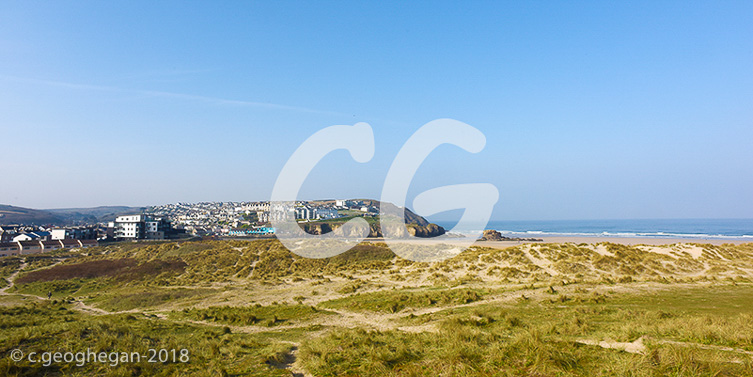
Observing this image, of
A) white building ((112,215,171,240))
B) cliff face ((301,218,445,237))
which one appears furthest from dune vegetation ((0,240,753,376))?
white building ((112,215,171,240))

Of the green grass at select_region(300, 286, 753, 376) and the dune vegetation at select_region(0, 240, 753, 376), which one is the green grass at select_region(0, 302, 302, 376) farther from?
the green grass at select_region(300, 286, 753, 376)

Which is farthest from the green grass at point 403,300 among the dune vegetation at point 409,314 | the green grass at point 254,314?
the green grass at point 254,314

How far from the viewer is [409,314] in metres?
18.1

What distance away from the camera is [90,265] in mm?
40875

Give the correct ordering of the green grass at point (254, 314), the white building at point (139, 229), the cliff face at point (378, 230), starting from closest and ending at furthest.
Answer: the green grass at point (254, 314) < the white building at point (139, 229) < the cliff face at point (378, 230)

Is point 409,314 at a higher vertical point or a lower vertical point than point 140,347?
lower

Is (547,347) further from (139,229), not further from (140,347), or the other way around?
(139,229)

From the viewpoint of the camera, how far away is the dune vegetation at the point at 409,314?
9203mm

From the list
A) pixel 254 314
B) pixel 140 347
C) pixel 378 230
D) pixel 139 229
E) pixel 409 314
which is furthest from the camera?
pixel 378 230

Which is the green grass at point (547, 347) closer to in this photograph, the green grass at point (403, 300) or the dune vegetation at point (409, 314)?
the dune vegetation at point (409, 314)

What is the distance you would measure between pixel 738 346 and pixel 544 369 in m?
5.77

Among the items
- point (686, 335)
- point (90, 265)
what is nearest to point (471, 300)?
point (686, 335)

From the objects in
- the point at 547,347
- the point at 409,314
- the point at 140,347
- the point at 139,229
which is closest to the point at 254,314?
the point at 140,347

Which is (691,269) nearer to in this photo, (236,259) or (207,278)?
(207,278)
